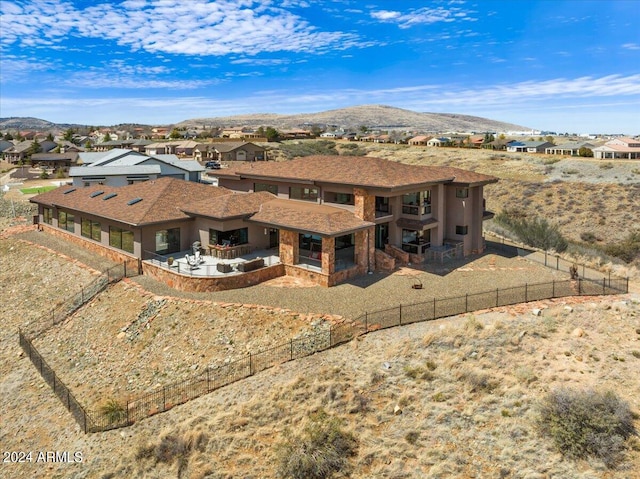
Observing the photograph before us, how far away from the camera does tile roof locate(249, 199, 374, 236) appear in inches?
1043

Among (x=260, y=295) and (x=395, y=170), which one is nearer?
(x=260, y=295)

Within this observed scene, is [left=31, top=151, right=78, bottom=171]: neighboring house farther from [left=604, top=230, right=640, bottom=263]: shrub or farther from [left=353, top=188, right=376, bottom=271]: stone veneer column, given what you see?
[left=604, top=230, right=640, bottom=263]: shrub

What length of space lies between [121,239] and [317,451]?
74.4 ft

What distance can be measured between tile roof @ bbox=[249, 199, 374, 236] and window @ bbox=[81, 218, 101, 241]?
13.1 m

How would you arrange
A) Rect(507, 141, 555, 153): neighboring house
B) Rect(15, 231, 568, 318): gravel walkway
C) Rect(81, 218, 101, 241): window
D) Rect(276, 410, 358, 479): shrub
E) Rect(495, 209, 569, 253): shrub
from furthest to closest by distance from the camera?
Rect(507, 141, 555, 153): neighboring house < Rect(495, 209, 569, 253): shrub < Rect(81, 218, 101, 241): window < Rect(15, 231, 568, 318): gravel walkway < Rect(276, 410, 358, 479): shrub

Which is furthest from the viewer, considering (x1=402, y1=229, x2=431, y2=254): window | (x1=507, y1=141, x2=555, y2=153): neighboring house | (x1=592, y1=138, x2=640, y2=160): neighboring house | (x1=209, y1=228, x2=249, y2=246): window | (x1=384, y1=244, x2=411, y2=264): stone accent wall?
(x1=507, y1=141, x2=555, y2=153): neighboring house

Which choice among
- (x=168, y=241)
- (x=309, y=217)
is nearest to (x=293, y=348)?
(x=309, y=217)

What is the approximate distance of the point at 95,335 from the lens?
23.3m

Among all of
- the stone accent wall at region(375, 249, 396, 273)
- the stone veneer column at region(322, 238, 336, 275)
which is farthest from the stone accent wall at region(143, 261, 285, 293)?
the stone accent wall at region(375, 249, 396, 273)

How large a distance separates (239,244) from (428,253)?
1323 cm

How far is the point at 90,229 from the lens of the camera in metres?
35.2

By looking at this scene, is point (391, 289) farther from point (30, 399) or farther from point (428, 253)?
point (30, 399)

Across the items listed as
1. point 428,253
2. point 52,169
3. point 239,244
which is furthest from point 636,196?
point 52,169

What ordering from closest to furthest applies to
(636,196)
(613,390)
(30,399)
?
(613,390) → (30,399) → (636,196)
